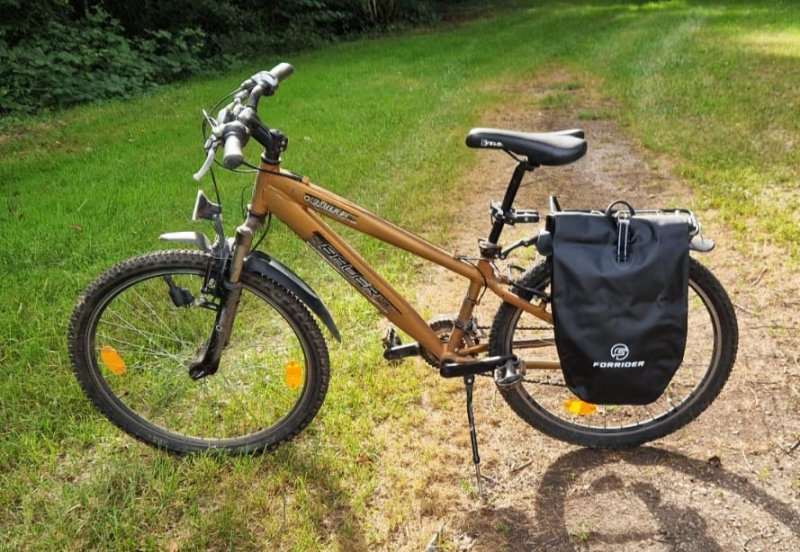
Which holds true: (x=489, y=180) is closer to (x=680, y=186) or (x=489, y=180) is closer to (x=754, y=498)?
(x=680, y=186)

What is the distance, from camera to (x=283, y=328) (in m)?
3.17

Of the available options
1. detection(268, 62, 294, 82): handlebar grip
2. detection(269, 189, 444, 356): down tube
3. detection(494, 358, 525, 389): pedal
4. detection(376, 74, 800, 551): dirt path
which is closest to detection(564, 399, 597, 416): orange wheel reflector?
detection(376, 74, 800, 551): dirt path

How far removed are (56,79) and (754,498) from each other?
409 inches

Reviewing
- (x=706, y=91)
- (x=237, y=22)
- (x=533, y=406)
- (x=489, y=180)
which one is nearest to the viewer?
(x=533, y=406)

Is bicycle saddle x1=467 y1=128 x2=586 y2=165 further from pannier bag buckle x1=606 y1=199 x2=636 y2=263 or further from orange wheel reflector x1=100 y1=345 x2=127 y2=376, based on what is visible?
orange wheel reflector x1=100 y1=345 x2=127 y2=376

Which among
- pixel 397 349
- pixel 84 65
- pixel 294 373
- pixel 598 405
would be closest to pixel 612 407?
pixel 598 405

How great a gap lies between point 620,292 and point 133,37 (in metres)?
13.0

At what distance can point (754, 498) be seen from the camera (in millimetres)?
2645

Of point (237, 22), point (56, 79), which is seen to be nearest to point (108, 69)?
point (56, 79)

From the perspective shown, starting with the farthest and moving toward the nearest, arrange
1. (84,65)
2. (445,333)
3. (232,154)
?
(84,65) < (445,333) < (232,154)

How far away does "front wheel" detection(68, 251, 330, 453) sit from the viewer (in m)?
2.67

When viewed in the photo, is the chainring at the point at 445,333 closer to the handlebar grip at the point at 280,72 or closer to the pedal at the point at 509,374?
the pedal at the point at 509,374

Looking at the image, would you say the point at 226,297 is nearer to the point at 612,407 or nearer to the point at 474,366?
the point at 474,366

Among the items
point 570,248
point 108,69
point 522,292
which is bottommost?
point 108,69
